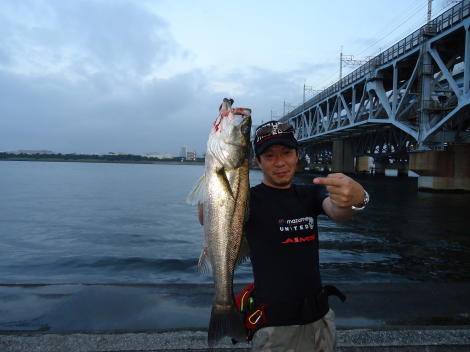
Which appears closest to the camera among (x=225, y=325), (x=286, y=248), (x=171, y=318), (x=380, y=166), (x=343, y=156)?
(x=225, y=325)

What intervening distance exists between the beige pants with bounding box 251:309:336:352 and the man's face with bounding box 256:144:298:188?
1169 mm

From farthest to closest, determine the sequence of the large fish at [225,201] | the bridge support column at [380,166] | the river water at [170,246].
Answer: the bridge support column at [380,166] → the river water at [170,246] → the large fish at [225,201]

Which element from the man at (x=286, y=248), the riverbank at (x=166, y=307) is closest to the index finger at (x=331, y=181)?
the man at (x=286, y=248)

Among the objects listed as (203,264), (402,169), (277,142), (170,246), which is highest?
(277,142)

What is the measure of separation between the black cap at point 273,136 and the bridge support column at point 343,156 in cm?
7130

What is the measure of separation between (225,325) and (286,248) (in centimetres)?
78

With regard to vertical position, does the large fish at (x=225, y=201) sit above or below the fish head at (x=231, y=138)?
below

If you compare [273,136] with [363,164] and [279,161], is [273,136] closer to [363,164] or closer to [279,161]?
[279,161]

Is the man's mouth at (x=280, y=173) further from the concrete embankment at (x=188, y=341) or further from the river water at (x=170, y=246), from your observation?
the river water at (x=170, y=246)

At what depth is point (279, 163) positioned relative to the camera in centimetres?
301

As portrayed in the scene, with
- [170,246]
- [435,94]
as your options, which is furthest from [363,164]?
[170,246]

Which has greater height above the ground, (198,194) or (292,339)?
(198,194)

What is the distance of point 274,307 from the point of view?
281 centimetres

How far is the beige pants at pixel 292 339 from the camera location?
2.74 metres
